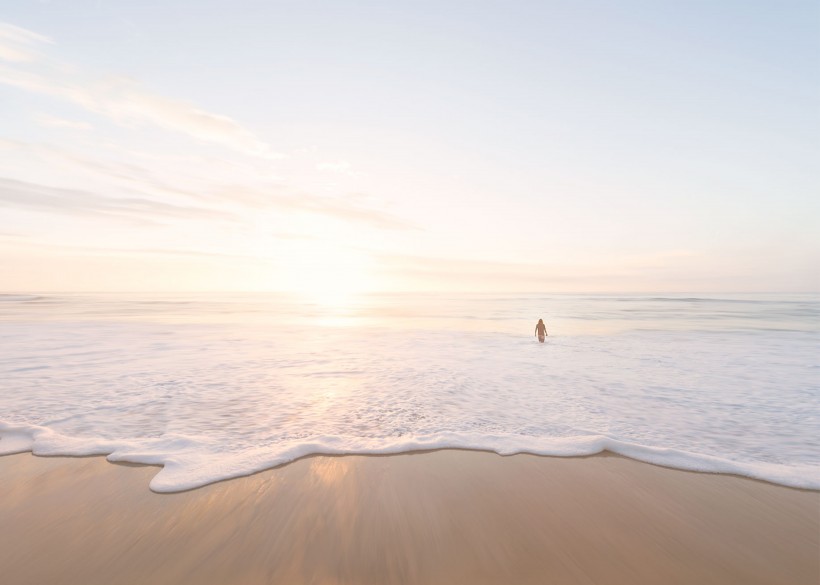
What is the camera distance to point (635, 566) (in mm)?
3193

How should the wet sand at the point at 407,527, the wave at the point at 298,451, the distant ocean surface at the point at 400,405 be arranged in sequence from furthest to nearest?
the distant ocean surface at the point at 400,405 → the wave at the point at 298,451 → the wet sand at the point at 407,527

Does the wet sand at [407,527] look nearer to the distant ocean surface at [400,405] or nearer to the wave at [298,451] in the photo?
the wave at [298,451]

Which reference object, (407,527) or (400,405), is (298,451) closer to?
(407,527)

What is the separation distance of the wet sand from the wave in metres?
0.25

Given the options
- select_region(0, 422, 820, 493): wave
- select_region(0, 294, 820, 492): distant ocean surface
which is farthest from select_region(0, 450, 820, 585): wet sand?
select_region(0, 294, 820, 492): distant ocean surface

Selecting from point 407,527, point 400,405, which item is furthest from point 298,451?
point 400,405

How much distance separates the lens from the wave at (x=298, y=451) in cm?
485

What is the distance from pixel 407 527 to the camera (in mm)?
3752

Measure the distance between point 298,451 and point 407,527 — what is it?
2.41 metres

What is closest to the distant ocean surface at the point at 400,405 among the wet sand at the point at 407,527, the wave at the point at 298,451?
the wave at the point at 298,451

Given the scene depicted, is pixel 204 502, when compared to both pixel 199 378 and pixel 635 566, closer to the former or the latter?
pixel 635 566

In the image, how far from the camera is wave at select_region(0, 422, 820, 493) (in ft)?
15.9

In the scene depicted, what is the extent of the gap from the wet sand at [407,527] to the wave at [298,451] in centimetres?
25

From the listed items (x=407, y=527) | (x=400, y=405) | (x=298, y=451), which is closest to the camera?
(x=407, y=527)
